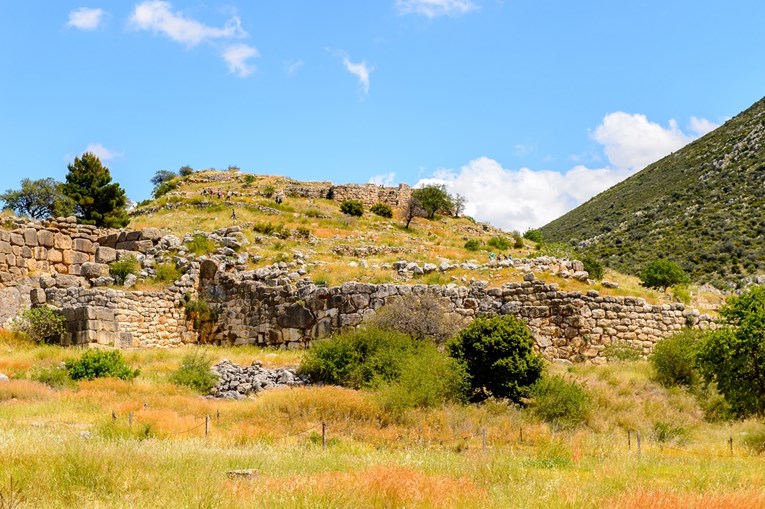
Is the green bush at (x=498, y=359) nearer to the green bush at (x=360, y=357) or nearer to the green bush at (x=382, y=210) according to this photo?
the green bush at (x=360, y=357)

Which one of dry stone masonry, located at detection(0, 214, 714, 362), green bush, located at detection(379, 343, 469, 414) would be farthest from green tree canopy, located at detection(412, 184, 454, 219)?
green bush, located at detection(379, 343, 469, 414)

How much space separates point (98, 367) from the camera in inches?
658

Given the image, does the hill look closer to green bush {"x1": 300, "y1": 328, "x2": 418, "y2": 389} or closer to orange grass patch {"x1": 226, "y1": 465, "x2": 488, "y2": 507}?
green bush {"x1": 300, "y1": 328, "x2": 418, "y2": 389}

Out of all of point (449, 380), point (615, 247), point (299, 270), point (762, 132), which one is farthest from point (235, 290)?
point (762, 132)

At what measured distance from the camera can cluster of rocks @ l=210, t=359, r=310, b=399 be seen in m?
17.1

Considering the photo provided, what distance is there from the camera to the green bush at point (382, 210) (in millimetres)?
42219

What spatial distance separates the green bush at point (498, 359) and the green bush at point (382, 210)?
82.0 feet

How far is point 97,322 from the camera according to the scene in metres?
20.0

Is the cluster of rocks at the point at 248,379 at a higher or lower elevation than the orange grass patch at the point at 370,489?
higher

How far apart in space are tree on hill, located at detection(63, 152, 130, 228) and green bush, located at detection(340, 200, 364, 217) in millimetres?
12186

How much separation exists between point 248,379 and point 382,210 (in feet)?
84.0

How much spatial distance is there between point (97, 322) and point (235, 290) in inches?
173

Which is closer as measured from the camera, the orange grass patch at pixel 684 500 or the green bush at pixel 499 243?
the orange grass patch at pixel 684 500

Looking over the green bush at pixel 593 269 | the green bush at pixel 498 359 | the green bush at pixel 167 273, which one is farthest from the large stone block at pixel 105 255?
the green bush at pixel 593 269
